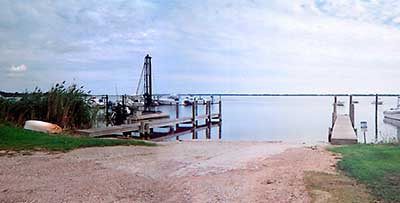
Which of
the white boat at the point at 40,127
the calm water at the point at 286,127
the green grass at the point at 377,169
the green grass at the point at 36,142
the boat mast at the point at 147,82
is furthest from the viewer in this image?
the boat mast at the point at 147,82

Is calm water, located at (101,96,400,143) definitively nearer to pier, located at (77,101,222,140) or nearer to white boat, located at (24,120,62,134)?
pier, located at (77,101,222,140)

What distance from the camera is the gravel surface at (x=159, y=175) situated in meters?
4.50

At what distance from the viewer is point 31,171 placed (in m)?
5.83

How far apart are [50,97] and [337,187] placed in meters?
10.6

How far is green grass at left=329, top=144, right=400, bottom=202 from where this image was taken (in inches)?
172

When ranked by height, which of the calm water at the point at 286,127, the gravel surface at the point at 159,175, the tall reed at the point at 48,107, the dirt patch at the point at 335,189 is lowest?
the calm water at the point at 286,127

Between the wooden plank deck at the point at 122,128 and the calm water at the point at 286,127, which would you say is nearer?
the wooden plank deck at the point at 122,128

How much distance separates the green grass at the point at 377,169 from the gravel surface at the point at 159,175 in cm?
31

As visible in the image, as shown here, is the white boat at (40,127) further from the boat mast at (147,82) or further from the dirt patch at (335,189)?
the boat mast at (147,82)

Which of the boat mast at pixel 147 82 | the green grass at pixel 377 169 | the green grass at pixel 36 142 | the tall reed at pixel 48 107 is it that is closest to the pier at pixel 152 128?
the tall reed at pixel 48 107

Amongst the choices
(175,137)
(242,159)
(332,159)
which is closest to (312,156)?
(332,159)

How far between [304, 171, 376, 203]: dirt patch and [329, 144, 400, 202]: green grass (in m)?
0.12

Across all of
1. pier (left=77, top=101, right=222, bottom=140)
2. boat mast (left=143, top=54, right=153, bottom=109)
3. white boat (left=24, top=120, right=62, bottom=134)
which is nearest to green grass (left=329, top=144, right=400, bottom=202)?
white boat (left=24, top=120, right=62, bottom=134)

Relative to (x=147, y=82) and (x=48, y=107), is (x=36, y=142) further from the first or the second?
(x=147, y=82)
